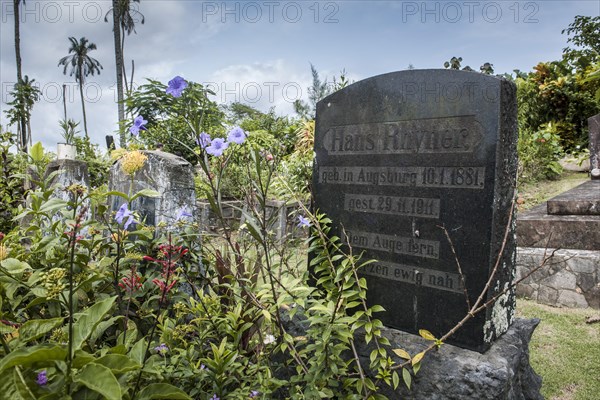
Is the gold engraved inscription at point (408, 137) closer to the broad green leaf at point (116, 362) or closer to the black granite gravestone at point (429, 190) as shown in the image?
the black granite gravestone at point (429, 190)

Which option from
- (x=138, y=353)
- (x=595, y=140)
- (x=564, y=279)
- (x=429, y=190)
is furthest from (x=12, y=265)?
(x=595, y=140)

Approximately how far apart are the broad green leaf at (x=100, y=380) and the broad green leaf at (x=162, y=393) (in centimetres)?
19

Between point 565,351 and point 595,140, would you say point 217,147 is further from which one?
point 595,140

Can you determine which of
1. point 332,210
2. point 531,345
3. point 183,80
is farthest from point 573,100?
point 183,80

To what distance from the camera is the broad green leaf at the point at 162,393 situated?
1.21 m

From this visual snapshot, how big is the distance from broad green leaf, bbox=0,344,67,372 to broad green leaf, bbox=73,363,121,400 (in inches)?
2.6

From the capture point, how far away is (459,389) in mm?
1943

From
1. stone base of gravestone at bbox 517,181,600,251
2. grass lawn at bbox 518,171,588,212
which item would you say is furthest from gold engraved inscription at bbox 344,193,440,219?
grass lawn at bbox 518,171,588,212

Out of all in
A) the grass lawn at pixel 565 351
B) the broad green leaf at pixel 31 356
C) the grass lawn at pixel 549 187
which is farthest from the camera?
the grass lawn at pixel 549 187

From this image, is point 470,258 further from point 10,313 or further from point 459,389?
point 10,313

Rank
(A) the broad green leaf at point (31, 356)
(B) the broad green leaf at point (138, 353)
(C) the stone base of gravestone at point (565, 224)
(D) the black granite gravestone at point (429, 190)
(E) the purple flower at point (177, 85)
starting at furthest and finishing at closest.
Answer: (C) the stone base of gravestone at point (565, 224) → (D) the black granite gravestone at point (429, 190) → (E) the purple flower at point (177, 85) → (B) the broad green leaf at point (138, 353) → (A) the broad green leaf at point (31, 356)

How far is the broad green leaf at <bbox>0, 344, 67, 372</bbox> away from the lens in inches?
38.8

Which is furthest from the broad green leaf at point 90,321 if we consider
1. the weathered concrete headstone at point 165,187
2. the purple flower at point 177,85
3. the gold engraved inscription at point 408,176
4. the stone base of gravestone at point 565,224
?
the stone base of gravestone at point 565,224

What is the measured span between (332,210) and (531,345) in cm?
214
